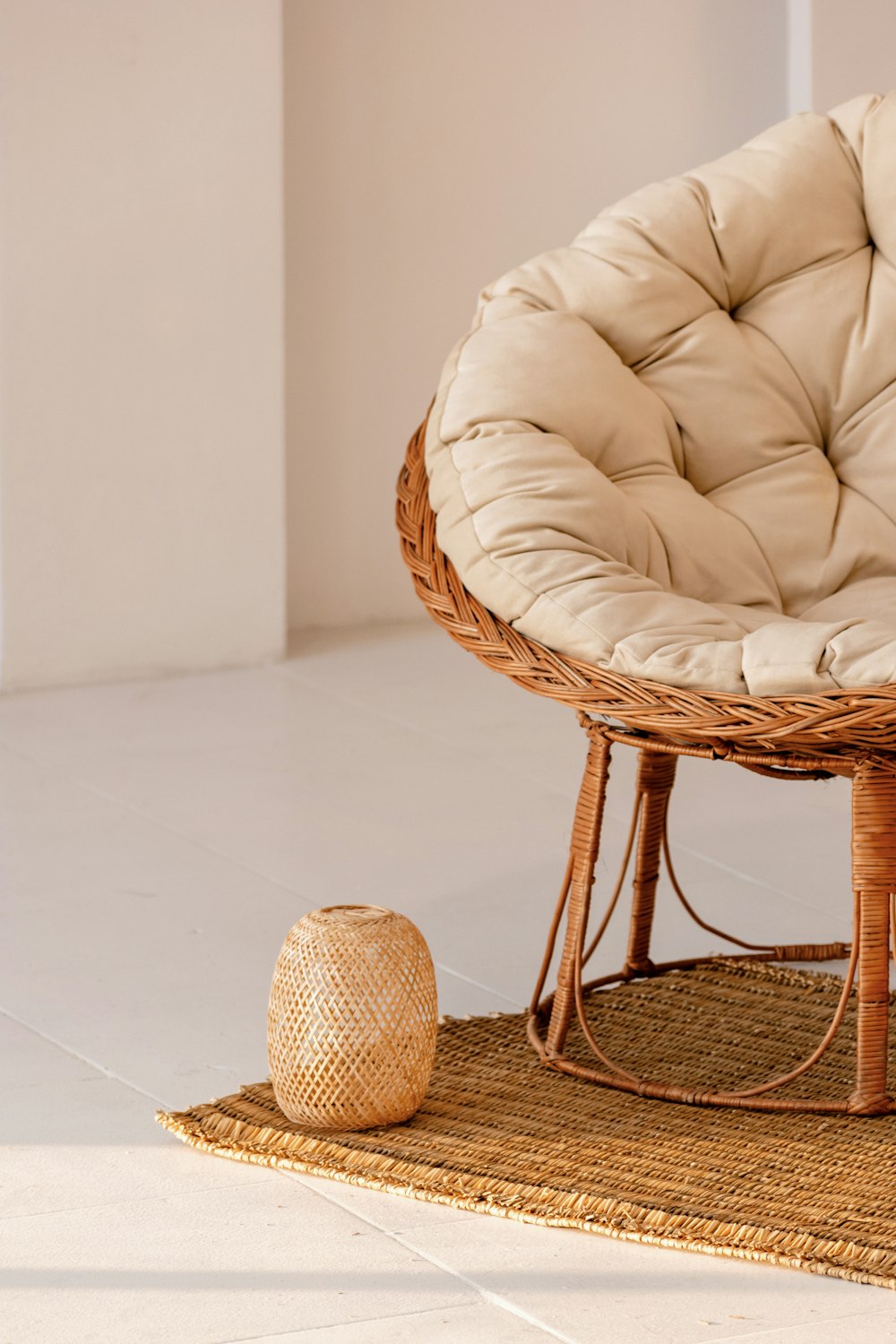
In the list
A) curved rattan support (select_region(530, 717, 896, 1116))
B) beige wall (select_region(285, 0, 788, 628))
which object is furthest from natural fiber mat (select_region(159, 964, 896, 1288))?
beige wall (select_region(285, 0, 788, 628))

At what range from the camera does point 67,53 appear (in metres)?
3.44

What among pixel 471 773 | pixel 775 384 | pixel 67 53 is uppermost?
pixel 67 53

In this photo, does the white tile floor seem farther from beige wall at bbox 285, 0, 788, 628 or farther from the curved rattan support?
beige wall at bbox 285, 0, 788, 628

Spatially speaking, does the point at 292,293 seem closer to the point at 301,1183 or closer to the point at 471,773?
the point at 471,773

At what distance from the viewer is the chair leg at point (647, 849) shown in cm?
218

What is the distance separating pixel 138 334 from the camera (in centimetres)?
359

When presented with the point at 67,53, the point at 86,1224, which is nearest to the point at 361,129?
the point at 67,53

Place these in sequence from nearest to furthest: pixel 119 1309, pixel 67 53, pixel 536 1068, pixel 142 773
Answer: pixel 119 1309 → pixel 536 1068 → pixel 142 773 → pixel 67 53

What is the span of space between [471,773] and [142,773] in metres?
0.49

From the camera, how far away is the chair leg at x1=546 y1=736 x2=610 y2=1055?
1.92 meters

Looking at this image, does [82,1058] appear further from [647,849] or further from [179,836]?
[179,836]

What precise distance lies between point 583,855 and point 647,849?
11.7 inches

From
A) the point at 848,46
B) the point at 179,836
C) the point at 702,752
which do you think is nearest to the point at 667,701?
the point at 702,752

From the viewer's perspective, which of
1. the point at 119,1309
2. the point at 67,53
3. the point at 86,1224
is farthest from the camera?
the point at 67,53
